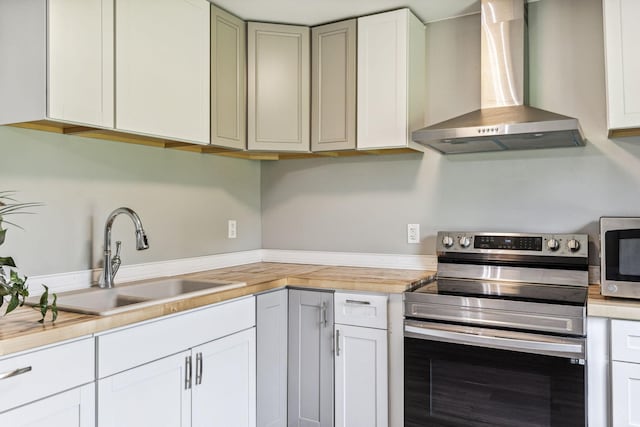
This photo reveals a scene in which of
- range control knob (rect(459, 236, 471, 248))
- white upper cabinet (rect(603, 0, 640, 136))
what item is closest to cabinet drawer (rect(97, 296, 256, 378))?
range control knob (rect(459, 236, 471, 248))

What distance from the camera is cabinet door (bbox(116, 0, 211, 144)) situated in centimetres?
193

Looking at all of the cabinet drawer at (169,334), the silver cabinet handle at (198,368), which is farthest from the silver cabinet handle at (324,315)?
the silver cabinet handle at (198,368)

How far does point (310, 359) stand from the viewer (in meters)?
2.33

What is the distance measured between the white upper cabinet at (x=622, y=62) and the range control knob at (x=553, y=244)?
0.57 meters

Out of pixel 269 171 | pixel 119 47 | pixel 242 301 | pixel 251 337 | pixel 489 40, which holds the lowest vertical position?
pixel 251 337

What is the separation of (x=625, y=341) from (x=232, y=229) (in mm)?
2057

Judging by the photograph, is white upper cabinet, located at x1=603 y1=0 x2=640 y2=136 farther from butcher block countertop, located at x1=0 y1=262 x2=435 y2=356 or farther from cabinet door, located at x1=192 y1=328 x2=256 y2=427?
cabinet door, located at x1=192 y1=328 x2=256 y2=427

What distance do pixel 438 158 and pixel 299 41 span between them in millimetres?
1005

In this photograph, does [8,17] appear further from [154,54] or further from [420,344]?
[420,344]

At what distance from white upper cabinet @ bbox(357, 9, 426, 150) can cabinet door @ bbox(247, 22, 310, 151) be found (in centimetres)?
33

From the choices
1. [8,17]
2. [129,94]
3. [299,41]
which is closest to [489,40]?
[299,41]

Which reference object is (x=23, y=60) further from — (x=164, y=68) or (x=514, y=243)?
(x=514, y=243)

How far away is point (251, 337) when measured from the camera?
218 cm

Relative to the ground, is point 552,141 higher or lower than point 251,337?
higher
